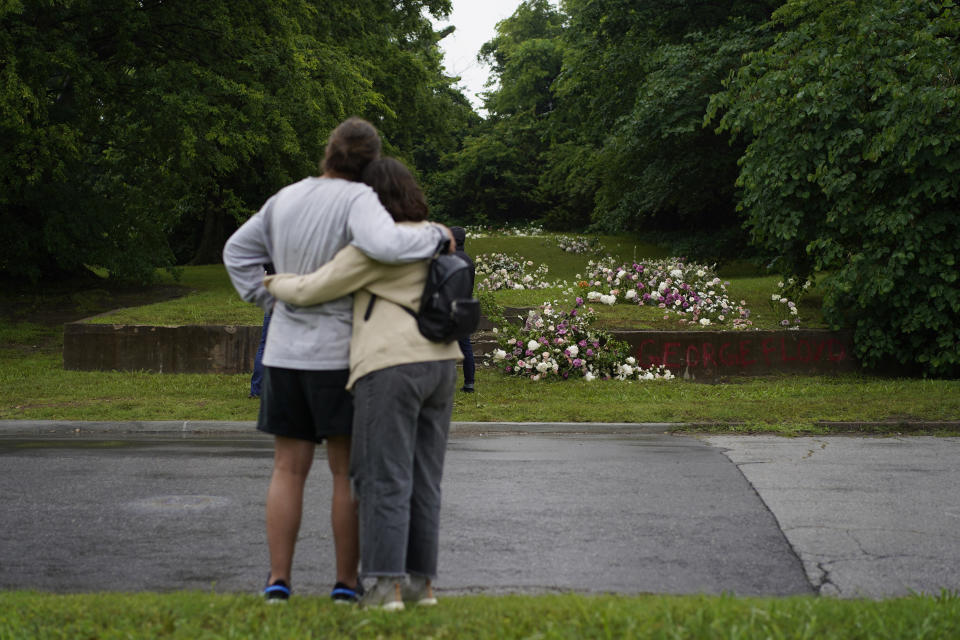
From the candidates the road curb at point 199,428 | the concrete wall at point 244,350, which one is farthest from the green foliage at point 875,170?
the road curb at point 199,428

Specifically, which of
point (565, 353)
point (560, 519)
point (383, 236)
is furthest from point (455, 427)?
point (383, 236)

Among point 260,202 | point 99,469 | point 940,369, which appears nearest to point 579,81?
point 260,202

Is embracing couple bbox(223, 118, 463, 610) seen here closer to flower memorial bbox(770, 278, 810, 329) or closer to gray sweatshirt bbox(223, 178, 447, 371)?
gray sweatshirt bbox(223, 178, 447, 371)

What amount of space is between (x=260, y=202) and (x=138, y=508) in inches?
1035

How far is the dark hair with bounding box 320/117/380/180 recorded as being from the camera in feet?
13.8

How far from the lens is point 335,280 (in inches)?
157

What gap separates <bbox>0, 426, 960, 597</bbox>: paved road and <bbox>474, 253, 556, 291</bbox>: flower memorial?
984 cm

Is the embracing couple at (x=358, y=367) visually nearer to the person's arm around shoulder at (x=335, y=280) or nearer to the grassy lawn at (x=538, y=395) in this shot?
the person's arm around shoulder at (x=335, y=280)

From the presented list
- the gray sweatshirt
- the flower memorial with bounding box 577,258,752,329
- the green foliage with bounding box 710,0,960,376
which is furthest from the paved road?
the flower memorial with bounding box 577,258,752,329

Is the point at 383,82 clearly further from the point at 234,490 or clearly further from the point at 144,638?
the point at 144,638

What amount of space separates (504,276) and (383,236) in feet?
56.3

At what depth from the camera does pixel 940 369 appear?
14.8m

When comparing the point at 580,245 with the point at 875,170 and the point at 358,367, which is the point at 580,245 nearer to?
the point at 875,170

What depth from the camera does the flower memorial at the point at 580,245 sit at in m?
34.6
